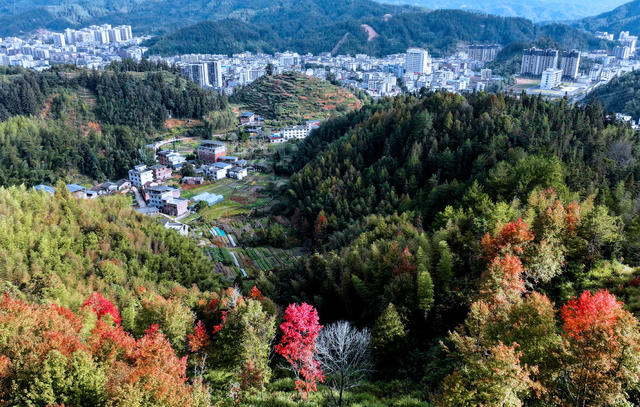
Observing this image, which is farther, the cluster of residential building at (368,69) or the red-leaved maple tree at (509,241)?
the cluster of residential building at (368,69)

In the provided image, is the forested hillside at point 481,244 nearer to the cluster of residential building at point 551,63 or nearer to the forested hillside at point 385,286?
the forested hillside at point 385,286

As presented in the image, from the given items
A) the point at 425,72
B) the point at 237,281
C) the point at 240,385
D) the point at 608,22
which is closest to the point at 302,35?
the point at 425,72

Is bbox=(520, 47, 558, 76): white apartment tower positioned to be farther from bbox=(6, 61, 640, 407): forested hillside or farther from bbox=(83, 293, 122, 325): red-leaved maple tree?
bbox=(83, 293, 122, 325): red-leaved maple tree

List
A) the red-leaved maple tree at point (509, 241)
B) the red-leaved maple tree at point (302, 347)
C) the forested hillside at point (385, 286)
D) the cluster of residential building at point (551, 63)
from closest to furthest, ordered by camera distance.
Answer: the forested hillside at point (385, 286), the red-leaved maple tree at point (302, 347), the red-leaved maple tree at point (509, 241), the cluster of residential building at point (551, 63)

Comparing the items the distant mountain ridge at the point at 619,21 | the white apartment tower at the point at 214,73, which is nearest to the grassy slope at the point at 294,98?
the white apartment tower at the point at 214,73

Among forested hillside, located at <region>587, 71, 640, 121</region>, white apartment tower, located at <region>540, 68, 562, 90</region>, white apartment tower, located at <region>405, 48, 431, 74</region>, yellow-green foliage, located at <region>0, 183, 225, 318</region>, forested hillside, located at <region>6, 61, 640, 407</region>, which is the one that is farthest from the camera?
white apartment tower, located at <region>405, 48, 431, 74</region>

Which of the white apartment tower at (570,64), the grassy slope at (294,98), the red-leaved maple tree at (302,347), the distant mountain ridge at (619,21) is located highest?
the distant mountain ridge at (619,21)

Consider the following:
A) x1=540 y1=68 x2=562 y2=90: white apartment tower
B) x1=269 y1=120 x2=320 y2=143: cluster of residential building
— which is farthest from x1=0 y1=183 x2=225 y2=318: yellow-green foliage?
x1=540 y1=68 x2=562 y2=90: white apartment tower
